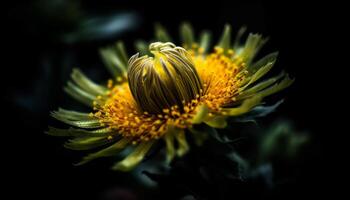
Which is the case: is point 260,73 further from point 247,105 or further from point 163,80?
point 163,80

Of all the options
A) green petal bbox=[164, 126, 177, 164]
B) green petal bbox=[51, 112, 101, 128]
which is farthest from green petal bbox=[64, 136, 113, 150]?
green petal bbox=[164, 126, 177, 164]

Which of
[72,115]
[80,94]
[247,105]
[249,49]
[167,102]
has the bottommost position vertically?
[247,105]

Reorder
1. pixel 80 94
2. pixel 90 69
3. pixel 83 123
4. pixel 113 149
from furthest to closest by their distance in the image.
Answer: pixel 90 69
pixel 80 94
pixel 83 123
pixel 113 149

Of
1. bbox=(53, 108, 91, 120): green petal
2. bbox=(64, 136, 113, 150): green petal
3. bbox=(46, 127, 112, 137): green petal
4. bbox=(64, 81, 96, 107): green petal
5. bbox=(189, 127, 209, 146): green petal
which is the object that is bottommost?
bbox=(189, 127, 209, 146): green petal

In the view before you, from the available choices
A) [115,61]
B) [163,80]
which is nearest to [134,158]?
[163,80]

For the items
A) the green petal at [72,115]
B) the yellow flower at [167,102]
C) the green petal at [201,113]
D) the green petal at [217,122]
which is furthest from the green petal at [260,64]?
the green petal at [72,115]

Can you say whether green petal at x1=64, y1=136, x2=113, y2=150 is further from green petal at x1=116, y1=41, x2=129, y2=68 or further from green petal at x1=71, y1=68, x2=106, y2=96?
green petal at x1=116, y1=41, x2=129, y2=68

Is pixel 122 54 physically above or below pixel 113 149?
above

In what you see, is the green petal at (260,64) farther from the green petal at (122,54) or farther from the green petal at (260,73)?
the green petal at (122,54)
